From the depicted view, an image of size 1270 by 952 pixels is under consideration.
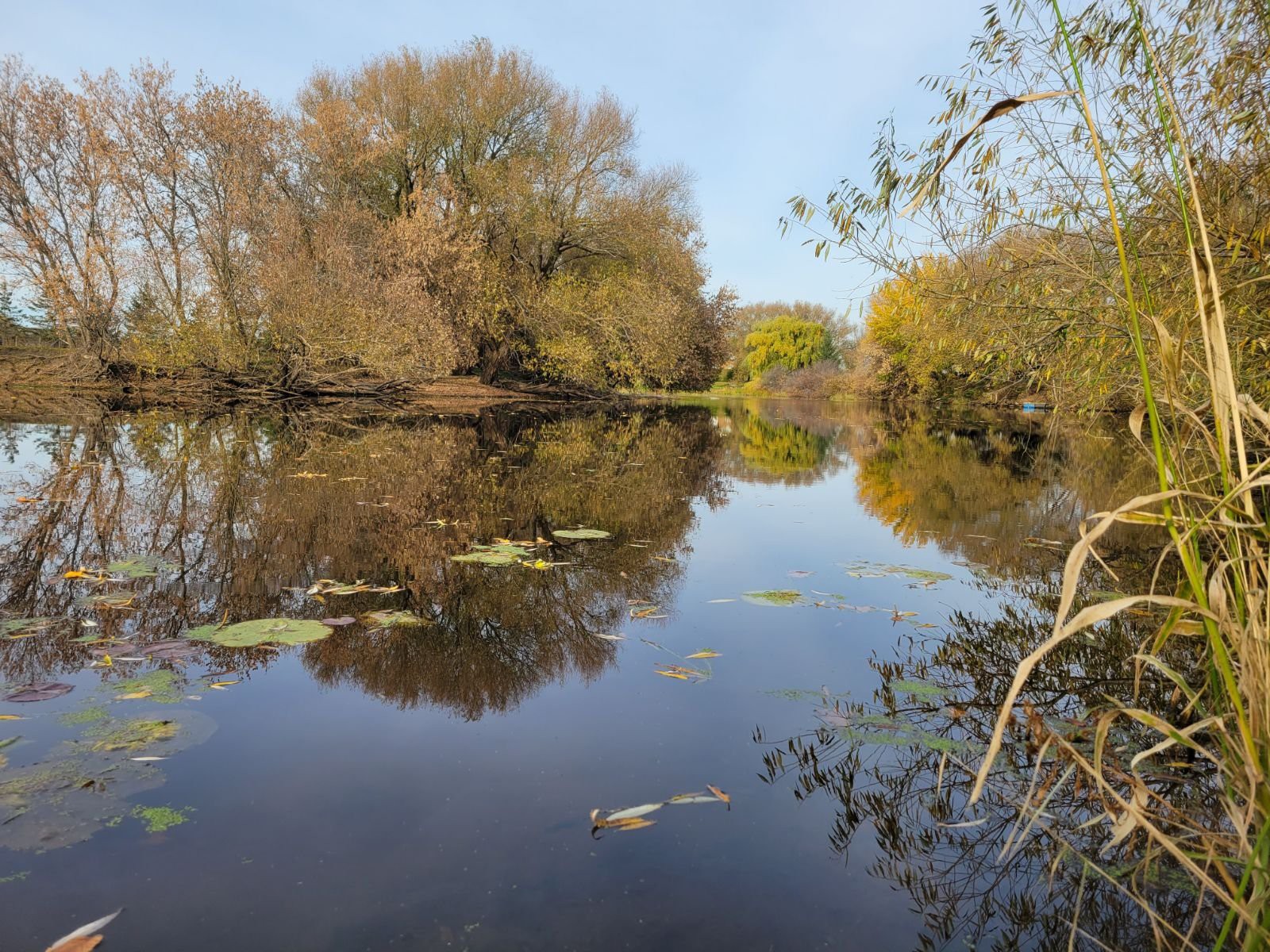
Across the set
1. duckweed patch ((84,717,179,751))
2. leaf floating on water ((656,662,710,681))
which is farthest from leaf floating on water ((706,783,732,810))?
duckweed patch ((84,717,179,751))

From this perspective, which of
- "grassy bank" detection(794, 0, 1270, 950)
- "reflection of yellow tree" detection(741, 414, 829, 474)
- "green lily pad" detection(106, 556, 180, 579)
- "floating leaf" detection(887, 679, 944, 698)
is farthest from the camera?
"reflection of yellow tree" detection(741, 414, 829, 474)

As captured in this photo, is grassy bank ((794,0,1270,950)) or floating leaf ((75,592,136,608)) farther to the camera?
floating leaf ((75,592,136,608))

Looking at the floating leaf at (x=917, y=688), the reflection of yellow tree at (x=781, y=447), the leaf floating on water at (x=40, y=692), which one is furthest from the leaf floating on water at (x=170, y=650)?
the reflection of yellow tree at (x=781, y=447)

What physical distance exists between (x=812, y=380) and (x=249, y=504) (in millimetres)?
52601

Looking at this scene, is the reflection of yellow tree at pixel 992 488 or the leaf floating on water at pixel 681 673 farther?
the reflection of yellow tree at pixel 992 488

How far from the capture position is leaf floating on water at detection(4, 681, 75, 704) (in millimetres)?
2709

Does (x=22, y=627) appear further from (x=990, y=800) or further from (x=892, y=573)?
(x=892, y=573)

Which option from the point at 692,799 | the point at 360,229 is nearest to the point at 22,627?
the point at 692,799

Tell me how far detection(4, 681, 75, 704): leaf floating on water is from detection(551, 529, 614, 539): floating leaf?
342 cm

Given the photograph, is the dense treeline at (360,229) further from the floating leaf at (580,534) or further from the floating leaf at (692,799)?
the floating leaf at (692,799)

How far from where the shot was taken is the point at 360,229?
2194 centimetres

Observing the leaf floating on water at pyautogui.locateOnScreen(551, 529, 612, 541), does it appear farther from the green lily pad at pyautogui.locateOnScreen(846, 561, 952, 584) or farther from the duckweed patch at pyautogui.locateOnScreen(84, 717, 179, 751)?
the duckweed patch at pyautogui.locateOnScreen(84, 717, 179, 751)

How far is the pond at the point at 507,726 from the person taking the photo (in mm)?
1765

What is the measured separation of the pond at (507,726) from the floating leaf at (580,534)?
4cm
